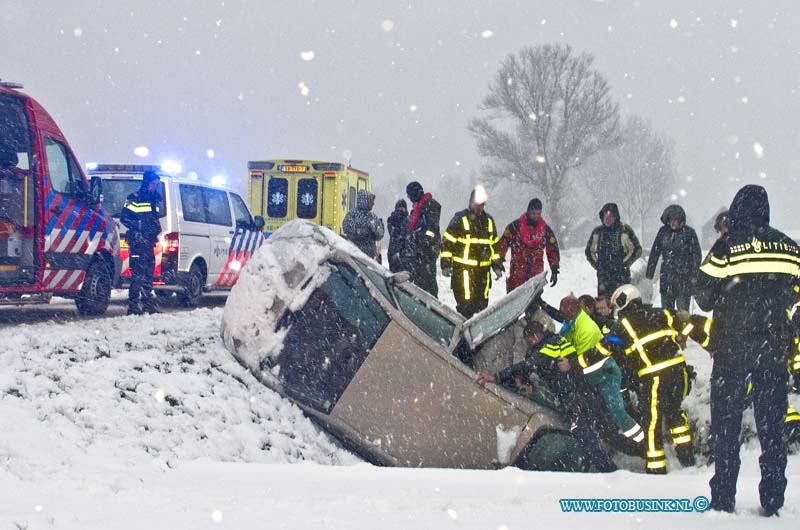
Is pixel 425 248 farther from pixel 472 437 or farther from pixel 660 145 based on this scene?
pixel 660 145

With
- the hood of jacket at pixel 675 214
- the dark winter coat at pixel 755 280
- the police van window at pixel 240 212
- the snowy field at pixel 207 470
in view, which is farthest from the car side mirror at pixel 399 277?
the police van window at pixel 240 212

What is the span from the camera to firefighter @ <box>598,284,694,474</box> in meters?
6.17

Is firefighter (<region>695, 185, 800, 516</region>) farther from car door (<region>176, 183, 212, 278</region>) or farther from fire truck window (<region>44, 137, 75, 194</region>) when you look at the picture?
car door (<region>176, 183, 212, 278</region>)

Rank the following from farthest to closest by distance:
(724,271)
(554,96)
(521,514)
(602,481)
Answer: (554,96), (602,481), (724,271), (521,514)

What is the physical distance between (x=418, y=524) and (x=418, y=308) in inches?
118

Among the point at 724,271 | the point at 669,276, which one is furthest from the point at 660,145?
the point at 724,271

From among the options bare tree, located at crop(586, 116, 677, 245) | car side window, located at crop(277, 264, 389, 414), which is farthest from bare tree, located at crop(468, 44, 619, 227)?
car side window, located at crop(277, 264, 389, 414)

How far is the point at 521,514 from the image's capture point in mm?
4305

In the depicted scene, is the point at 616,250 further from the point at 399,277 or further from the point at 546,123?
the point at 546,123

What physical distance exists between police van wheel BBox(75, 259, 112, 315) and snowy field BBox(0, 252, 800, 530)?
301 cm

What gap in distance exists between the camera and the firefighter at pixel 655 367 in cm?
617

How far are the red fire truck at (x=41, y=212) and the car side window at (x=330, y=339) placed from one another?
4.09 meters

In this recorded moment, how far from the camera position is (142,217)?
10250 mm

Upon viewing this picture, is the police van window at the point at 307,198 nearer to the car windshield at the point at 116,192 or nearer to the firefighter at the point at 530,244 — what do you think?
the car windshield at the point at 116,192
